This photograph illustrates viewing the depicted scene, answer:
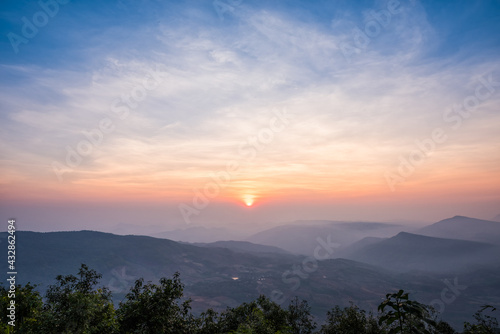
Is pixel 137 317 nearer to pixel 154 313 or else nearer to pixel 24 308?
pixel 154 313

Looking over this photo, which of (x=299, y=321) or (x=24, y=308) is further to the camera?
(x=299, y=321)

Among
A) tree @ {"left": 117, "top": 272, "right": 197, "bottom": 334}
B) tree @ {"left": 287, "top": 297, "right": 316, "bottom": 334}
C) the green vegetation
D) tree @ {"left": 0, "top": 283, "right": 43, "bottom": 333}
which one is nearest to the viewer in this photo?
the green vegetation

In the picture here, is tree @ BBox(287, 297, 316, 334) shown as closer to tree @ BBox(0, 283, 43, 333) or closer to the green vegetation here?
the green vegetation

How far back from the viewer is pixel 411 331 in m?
8.86

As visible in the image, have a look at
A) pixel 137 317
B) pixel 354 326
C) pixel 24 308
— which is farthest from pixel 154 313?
pixel 354 326

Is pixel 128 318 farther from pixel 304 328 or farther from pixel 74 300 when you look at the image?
pixel 304 328

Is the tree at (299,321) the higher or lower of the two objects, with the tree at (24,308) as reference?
lower

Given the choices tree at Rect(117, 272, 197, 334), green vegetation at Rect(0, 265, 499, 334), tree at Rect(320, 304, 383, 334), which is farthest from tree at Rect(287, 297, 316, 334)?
tree at Rect(117, 272, 197, 334)

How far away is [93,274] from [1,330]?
37.4m

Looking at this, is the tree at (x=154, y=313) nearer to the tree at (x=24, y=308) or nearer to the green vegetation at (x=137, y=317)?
the green vegetation at (x=137, y=317)

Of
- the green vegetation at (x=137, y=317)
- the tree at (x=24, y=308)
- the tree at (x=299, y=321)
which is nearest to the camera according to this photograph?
the green vegetation at (x=137, y=317)

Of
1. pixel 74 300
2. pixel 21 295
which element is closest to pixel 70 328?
pixel 74 300

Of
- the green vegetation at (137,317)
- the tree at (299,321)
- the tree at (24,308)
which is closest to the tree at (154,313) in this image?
the green vegetation at (137,317)

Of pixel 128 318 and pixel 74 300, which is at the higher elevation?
pixel 74 300
